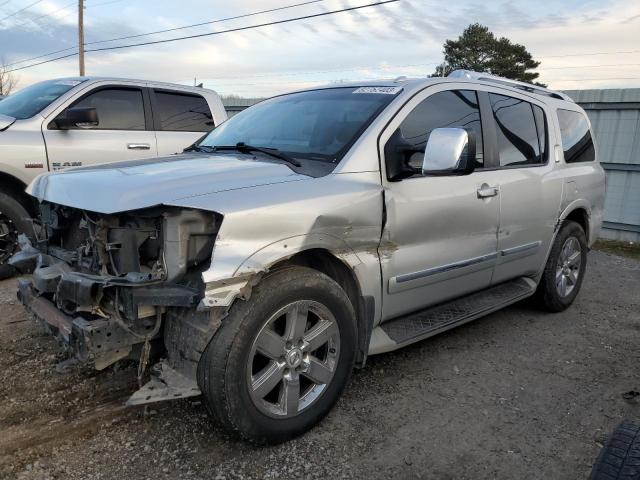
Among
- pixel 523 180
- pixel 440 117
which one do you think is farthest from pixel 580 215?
pixel 440 117

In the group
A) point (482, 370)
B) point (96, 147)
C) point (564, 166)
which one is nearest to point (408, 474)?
point (482, 370)

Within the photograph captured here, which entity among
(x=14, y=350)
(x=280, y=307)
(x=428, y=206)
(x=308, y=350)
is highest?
(x=428, y=206)

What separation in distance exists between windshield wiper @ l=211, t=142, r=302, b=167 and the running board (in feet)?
3.73

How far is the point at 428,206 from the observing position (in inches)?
129

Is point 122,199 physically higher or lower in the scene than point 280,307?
higher

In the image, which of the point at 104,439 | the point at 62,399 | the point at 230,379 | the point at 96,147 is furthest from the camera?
the point at 96,147

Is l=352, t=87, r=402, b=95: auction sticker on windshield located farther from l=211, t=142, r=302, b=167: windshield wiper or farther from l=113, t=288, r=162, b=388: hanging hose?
l=113, t=288, r=162, b=388: hanging hose

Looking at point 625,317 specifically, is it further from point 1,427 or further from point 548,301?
point 1,427

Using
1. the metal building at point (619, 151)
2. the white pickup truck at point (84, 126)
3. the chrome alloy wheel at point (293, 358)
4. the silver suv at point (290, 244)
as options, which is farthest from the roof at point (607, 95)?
the chrome alloy wheel at point (293, 358)

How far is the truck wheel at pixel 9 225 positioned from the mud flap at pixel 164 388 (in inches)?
133

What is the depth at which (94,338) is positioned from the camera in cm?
238

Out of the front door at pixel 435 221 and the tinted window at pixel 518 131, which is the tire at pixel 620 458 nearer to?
the front door at pixel 435 221

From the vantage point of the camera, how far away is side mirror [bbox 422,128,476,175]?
9.64 ft

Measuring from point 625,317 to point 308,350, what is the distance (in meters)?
3.80
